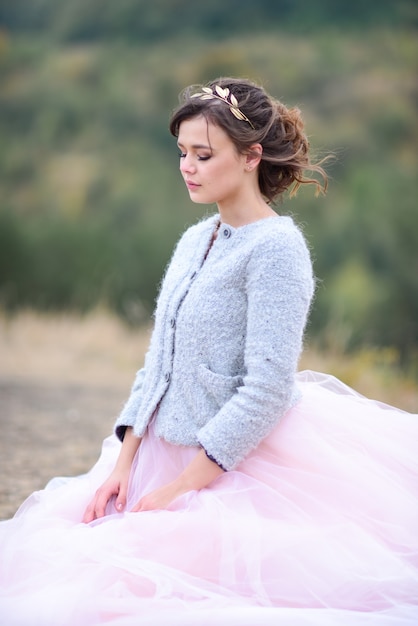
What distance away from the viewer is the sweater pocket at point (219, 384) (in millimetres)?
2068

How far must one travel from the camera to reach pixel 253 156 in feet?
7.18

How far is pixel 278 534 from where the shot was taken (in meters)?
1.99

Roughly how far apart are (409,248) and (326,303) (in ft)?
4.75

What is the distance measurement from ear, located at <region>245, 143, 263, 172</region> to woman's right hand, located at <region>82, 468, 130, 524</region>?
765mm

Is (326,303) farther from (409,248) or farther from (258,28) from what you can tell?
(258,28)

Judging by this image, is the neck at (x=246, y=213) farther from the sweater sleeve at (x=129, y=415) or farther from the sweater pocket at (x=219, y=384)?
the sweater sleeve at (x=129, y=415)

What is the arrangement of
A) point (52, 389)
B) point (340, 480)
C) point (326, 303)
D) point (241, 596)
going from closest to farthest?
point (241, 596), point (340, 480), point (52, 389), point (326, 303)

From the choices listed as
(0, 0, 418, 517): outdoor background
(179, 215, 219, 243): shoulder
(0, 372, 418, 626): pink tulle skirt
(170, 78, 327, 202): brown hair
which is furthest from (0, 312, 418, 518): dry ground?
(0, 0, 418, 517): outdoor background

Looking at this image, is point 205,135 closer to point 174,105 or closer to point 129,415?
point 129,415

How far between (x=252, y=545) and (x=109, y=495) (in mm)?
396

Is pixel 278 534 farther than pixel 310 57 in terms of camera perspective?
No

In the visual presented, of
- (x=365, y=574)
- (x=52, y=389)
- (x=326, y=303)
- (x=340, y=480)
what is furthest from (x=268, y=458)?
(x=326, y=303)

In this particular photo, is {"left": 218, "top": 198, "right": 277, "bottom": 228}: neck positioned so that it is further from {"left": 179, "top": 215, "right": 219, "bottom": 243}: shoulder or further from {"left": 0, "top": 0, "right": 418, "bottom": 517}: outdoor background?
{"left": 0, "top": 0, "right": 418, "bottom": 517}: outdoor background

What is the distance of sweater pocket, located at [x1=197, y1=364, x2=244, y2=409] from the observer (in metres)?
2.07
